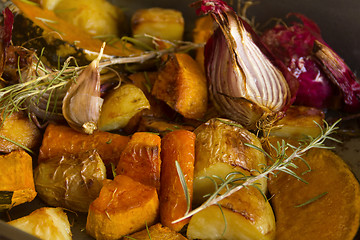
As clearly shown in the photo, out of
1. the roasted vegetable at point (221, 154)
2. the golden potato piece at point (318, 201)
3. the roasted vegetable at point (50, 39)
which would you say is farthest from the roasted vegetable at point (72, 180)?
the golden potato piece at point (318, 201)

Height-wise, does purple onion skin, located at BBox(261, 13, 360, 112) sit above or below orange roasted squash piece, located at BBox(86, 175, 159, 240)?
above

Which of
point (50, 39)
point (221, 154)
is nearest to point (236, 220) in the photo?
point (221, 154)

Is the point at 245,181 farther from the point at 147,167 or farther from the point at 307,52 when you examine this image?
the point at 307,52

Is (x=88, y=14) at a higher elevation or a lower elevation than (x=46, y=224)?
higher

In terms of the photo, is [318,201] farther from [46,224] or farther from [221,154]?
[46,224]

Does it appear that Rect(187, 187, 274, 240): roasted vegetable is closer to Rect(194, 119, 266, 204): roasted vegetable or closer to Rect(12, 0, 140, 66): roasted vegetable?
Rect(194, 119, 266, 204): roasted vegetable

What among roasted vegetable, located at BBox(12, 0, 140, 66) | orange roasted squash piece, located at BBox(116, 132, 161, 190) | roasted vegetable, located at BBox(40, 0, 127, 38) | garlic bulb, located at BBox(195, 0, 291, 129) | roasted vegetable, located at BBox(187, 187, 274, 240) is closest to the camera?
roasted vegetable, located at BBox(187, 187, 274, 240)

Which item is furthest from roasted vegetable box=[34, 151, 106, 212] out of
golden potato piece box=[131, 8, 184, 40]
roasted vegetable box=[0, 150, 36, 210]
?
golden potato piece box=[131, 8, 184, 40]
